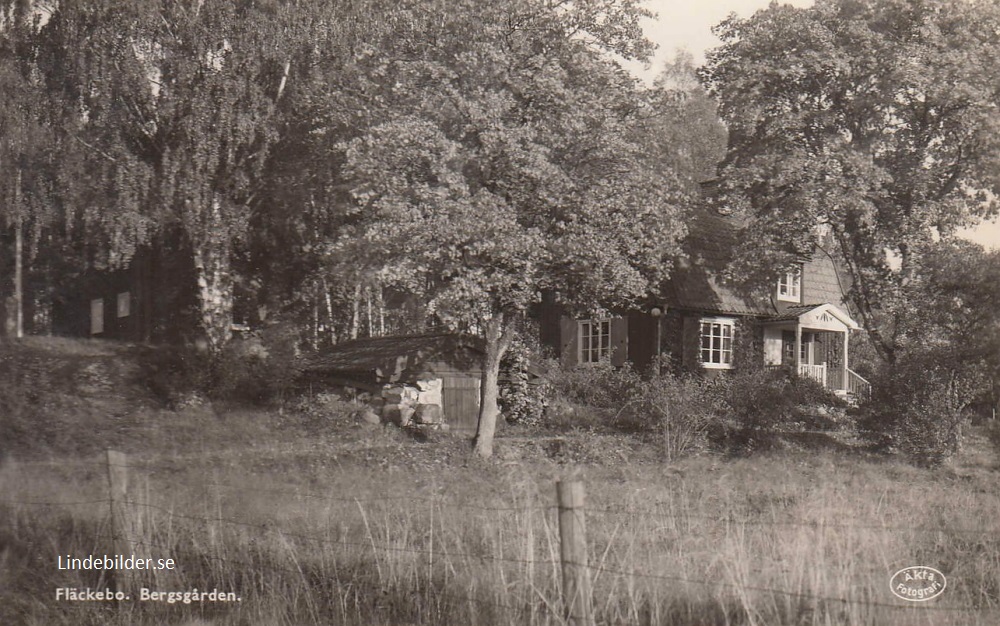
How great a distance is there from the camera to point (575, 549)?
639 cm

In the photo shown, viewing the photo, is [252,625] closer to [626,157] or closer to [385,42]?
[626,157]

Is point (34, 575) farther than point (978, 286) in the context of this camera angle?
No

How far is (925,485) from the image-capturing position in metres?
18.0

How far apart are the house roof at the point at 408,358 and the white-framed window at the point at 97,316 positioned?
65.6ft

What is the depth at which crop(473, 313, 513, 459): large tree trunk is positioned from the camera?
70.4 ft

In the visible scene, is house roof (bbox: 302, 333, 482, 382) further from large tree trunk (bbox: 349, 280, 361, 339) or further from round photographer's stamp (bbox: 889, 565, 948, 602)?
round photographer's stamp (bbox: 889, 565, 948, 602)

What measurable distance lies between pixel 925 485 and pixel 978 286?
5.08 meters

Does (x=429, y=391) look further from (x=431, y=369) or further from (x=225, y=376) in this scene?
(x=225, y=376)

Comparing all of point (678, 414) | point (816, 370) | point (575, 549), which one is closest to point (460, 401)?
point (678, 414)

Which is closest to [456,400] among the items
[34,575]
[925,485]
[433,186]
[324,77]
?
[433,186]

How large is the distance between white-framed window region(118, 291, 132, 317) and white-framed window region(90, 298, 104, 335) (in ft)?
6.03

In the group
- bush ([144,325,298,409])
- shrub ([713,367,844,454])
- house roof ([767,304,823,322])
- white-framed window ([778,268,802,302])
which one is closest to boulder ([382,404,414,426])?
bush ([144,325,298,409])

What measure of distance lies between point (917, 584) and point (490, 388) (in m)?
14.5

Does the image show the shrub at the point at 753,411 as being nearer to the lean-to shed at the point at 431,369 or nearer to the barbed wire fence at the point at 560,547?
the lean-to shed at the point at 431,369
